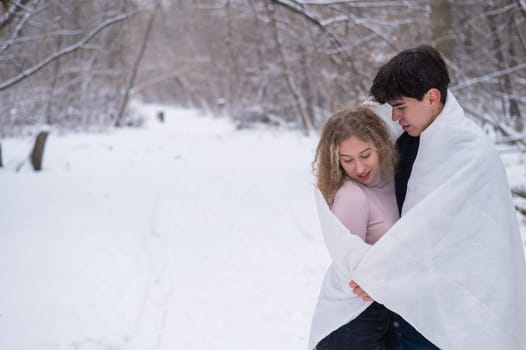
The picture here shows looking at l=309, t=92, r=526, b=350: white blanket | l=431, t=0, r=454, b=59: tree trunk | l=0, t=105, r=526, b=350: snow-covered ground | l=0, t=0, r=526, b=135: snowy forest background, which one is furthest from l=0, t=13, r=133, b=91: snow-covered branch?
l=309, t=92, r=526, b=350: white blanket

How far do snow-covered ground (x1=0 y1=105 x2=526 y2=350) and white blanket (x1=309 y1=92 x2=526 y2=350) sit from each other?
1706mm

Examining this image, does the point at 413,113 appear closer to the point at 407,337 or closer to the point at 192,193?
the point at 407,337

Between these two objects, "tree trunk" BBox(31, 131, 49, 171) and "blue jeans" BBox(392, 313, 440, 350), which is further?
"tree trunk" BBox(31, 131, 49, 171)

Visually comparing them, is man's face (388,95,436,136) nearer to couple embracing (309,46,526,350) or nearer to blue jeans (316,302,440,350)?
couple embracing (309,46,526,350)

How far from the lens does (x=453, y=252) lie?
148 centimetres

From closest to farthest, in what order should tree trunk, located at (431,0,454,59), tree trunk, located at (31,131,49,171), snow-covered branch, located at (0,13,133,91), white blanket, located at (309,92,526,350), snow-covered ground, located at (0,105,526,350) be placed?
1. white blanket, located at (309,92,526,350)
2. snow-covered ground, located at (0,105,526,350)
3. snow-covered branch, located at (0,13,133,91)
4. tree trunk, located at (431,0,454,59)
5. tree trunk, located at (31,131,49,171)

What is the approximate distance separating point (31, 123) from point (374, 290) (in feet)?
49.9

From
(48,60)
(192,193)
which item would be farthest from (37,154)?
(192,193)

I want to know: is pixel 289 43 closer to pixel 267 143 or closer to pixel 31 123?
pixel 267 143

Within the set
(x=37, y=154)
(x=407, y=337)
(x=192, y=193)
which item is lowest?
(x=192, y=193)

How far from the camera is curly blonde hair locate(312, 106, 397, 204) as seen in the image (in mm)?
1677

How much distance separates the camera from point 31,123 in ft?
47.5

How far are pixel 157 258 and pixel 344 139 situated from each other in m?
3.35

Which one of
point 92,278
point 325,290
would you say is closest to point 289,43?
point 92,278
